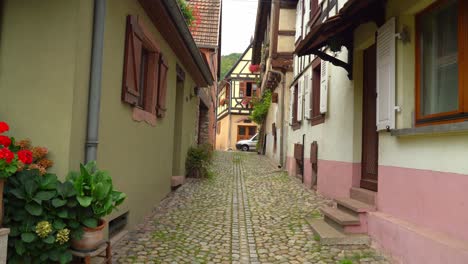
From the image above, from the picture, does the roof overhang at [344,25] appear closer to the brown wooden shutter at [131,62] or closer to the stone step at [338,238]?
the brown wooden shutter at [131,62]

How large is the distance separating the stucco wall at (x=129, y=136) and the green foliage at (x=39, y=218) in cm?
101

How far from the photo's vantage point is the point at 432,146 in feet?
11.0

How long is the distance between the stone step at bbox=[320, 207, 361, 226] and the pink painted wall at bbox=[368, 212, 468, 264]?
0.60 ft

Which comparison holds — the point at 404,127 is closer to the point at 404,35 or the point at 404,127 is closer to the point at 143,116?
the point at 404,35

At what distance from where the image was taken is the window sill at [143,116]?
4.84 meters

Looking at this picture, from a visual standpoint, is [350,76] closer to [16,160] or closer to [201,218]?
[201,218]

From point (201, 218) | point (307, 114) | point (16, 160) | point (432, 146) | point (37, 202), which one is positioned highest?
point (307, 114)

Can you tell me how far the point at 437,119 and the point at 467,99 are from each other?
374 millimetres

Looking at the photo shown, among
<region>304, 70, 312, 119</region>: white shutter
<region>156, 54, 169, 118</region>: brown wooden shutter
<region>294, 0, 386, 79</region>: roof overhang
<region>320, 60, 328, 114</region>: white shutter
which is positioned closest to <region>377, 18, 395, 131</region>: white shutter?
<region>294, 0, 386, 79</region>: roof overhang

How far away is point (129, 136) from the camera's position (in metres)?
4.64

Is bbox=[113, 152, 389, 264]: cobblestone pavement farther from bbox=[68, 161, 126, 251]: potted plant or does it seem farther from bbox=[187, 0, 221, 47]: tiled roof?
bbox=[187, 0, 221, 47]: tiled roof

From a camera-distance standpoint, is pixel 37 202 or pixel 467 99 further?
pixel 467 99

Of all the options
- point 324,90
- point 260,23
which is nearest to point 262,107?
point 260,23

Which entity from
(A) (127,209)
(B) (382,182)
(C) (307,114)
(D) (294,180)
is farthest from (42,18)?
(D) (294,180)
